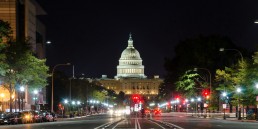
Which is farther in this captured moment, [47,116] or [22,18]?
[22,18]

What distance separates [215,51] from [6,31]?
5987cm

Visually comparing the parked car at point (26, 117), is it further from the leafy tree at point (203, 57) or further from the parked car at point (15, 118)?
the leafy tree at point (203, 57)

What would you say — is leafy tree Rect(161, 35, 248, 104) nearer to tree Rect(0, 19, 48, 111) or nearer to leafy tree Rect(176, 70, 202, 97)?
leafy tree Rect(176, 70, 202, 97)

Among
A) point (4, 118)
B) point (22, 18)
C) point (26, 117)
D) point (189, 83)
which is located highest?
point (22, 18)

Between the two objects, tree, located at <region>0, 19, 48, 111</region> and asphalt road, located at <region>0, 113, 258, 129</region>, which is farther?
tree, located at <region>0, 19, 48, 111</region>

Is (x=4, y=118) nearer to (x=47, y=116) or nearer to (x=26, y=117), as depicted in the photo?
(x=26, y=117)

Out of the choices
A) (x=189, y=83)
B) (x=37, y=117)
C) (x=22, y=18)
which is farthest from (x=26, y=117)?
(x=189, y=83)

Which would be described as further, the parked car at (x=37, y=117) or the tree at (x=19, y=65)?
the tree at (x=19, y=65)

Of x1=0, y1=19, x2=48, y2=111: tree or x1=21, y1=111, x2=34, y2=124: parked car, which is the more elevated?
x1=0, y1=19, x2=48, y2=111: tree

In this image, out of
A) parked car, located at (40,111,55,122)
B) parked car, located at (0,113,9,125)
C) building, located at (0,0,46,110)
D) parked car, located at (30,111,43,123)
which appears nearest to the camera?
parked car, located at (0,113,9,125)

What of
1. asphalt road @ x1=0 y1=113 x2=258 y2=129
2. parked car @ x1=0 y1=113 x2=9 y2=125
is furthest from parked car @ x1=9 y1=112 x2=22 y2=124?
asphalt road @ x1=0 y1=113 x2=258 y2=129

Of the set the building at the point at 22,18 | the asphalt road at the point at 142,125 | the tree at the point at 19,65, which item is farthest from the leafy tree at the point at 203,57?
the asphalt road at the point at 142,125

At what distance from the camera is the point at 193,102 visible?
132375 mm

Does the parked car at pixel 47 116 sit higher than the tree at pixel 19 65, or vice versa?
the tree at pixel 19 65
